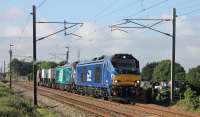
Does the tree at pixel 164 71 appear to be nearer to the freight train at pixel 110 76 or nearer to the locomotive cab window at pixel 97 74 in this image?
the freight train at pixel 110 76

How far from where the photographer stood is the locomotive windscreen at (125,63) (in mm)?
38406

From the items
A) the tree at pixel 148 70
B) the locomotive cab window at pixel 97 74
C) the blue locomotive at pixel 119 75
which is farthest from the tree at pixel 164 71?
the blue locomotive at pixel 119 75

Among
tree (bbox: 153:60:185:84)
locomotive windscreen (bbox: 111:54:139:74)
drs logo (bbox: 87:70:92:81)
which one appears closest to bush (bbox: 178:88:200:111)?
locomotive windscreen (bbox: 111:54:139:74)

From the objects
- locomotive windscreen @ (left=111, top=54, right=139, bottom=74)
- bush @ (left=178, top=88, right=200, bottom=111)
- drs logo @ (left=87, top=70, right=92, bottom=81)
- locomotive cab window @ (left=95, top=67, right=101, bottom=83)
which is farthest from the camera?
drs logo @ (left=87, top=70, right=92, bottom=81)

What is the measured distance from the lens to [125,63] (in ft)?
128

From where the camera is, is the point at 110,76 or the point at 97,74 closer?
the point at 110,76

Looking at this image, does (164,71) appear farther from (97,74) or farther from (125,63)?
(125,63)

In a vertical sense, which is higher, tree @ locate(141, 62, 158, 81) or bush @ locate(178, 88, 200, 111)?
tree @ locate(141, 62, 158, 81)

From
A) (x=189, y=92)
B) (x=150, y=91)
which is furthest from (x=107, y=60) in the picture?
(x=189, y=92)

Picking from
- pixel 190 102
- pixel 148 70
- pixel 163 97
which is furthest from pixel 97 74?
pixel 148 70

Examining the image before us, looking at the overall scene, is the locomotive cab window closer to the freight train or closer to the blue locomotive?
the freight train

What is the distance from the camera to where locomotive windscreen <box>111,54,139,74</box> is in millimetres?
38406

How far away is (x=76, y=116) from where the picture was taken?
28281 mm

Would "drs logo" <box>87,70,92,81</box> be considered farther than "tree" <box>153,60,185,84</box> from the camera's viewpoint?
No
